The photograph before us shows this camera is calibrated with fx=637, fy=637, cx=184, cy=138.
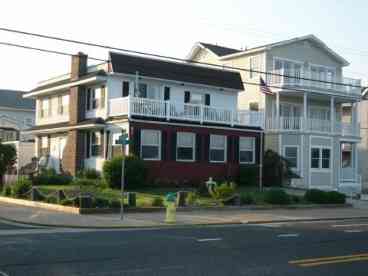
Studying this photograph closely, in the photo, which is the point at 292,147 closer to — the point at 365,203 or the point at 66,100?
the point at 365,203

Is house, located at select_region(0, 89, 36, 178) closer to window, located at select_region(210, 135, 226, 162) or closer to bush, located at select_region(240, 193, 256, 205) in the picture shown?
window, located at select_region(210, 135, 226, 162)

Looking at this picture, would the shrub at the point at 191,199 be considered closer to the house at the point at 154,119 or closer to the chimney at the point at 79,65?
the house at the point at 154,119

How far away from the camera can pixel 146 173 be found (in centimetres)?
3350

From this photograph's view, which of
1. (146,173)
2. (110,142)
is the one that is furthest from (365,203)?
(110,142)

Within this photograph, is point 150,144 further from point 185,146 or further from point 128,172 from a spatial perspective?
point 128,172

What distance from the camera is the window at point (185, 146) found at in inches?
1443

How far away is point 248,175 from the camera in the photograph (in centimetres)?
3825

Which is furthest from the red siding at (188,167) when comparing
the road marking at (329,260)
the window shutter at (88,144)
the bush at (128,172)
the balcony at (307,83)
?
the road marking at (329,260)

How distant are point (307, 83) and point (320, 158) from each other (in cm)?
538

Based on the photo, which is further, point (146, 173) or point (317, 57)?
point (317, 57)

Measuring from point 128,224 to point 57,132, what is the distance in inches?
835

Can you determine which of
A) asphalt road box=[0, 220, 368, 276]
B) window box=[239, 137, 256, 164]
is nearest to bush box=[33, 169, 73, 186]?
window box=[239, 137, 256, 164]

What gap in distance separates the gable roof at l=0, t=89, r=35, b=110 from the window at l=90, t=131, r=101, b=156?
3740 centimetres

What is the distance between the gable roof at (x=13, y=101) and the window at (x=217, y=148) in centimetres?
4096
